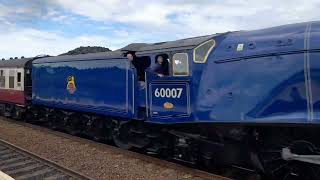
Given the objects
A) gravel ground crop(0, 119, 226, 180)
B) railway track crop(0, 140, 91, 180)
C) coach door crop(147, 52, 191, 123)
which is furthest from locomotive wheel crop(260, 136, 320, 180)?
railway track crop(0, 140, 91, 180)

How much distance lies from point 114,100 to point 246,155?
5.26m

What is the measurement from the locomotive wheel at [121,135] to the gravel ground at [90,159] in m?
0.52

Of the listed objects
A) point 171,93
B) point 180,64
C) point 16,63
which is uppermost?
point 16,63

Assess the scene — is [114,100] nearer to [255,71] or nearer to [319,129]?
[255,71]

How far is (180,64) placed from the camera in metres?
10.6

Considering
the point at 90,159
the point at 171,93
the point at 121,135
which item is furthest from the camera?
the point at 121,135

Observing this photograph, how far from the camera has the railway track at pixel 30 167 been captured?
10391 millimetres

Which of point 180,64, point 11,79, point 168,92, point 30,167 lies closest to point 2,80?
point 11,79

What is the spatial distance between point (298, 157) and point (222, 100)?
2080 mm

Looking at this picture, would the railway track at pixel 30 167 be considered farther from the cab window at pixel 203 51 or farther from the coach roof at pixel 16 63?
the coach roof at pixel 16 63

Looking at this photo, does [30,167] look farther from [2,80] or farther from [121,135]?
[2,80]

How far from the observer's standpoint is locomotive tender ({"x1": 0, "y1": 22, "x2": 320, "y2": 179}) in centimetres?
800

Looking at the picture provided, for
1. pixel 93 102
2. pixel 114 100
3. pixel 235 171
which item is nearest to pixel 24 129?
pixel 93 102

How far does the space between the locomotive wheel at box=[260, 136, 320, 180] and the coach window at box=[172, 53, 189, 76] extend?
2.68 meters
